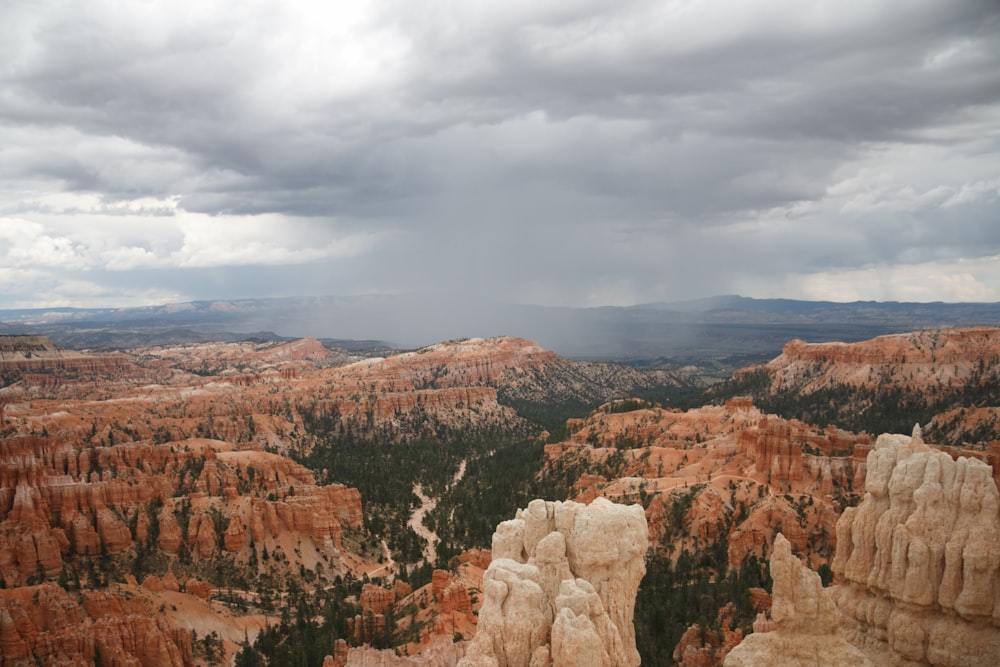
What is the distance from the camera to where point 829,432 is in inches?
3164

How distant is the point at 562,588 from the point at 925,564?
51.0 ft

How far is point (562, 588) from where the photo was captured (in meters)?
21.4

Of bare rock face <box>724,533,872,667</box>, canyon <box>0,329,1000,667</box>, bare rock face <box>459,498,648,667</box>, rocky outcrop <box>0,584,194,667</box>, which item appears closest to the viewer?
bare rock face <box>459,498,648,667</box>

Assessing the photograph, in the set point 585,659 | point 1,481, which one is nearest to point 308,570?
point 1,481

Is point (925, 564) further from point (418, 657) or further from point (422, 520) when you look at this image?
point (422, 520)

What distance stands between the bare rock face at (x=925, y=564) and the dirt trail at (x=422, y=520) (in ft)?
164

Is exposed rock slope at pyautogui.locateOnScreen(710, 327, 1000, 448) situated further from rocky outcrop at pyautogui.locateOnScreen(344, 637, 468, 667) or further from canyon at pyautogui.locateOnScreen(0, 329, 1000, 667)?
rocky outcrop at pyautogui.locateOnScreen(344, 637, 468, 667)

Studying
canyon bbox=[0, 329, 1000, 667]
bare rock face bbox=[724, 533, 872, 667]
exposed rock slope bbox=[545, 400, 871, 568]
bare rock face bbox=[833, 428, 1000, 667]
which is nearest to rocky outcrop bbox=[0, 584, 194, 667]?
canyon bbox=[0, 329, 1000, 667]

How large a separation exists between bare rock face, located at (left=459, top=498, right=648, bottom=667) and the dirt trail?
51.1 meters

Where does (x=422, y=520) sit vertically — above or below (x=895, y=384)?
below

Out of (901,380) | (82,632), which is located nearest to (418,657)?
(82,632)

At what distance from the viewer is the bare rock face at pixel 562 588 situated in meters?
20.3

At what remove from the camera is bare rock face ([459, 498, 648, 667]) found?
20.3 metres

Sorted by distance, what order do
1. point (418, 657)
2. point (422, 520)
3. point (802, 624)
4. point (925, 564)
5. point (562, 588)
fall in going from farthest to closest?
point (422, 520)
point (418, 657)
point (925, 564)
point (802, 624)
point (562, 588)
